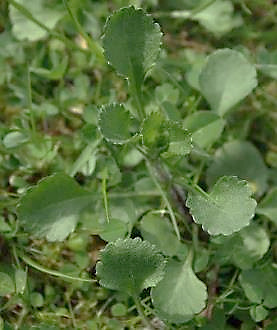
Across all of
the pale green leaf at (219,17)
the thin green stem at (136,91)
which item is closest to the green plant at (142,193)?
the thin green stem at (136,91)

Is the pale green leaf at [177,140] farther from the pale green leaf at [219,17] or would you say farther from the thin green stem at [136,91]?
the pale green leaf at [219,17]

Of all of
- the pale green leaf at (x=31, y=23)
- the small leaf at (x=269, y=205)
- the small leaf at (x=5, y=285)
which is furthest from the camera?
the pale green leaf at (x=31, y=23)

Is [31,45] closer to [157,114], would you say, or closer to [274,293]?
[157,114]

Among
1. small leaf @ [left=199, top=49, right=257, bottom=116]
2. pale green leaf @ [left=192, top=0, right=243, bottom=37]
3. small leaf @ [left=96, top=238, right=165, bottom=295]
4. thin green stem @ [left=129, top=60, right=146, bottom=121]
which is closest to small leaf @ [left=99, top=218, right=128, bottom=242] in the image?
small leaf @ [left=96, top=238, right=165, bottom=295]

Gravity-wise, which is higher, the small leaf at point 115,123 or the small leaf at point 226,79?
the small leaf at point 115,123

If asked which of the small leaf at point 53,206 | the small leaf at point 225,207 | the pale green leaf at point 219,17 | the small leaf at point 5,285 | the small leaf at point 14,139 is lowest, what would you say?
the small leaf at point 5,285

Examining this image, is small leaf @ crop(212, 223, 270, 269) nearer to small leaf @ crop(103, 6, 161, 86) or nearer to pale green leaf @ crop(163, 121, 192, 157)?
pale green leaf @ crop(163, 121, 192, 157)
